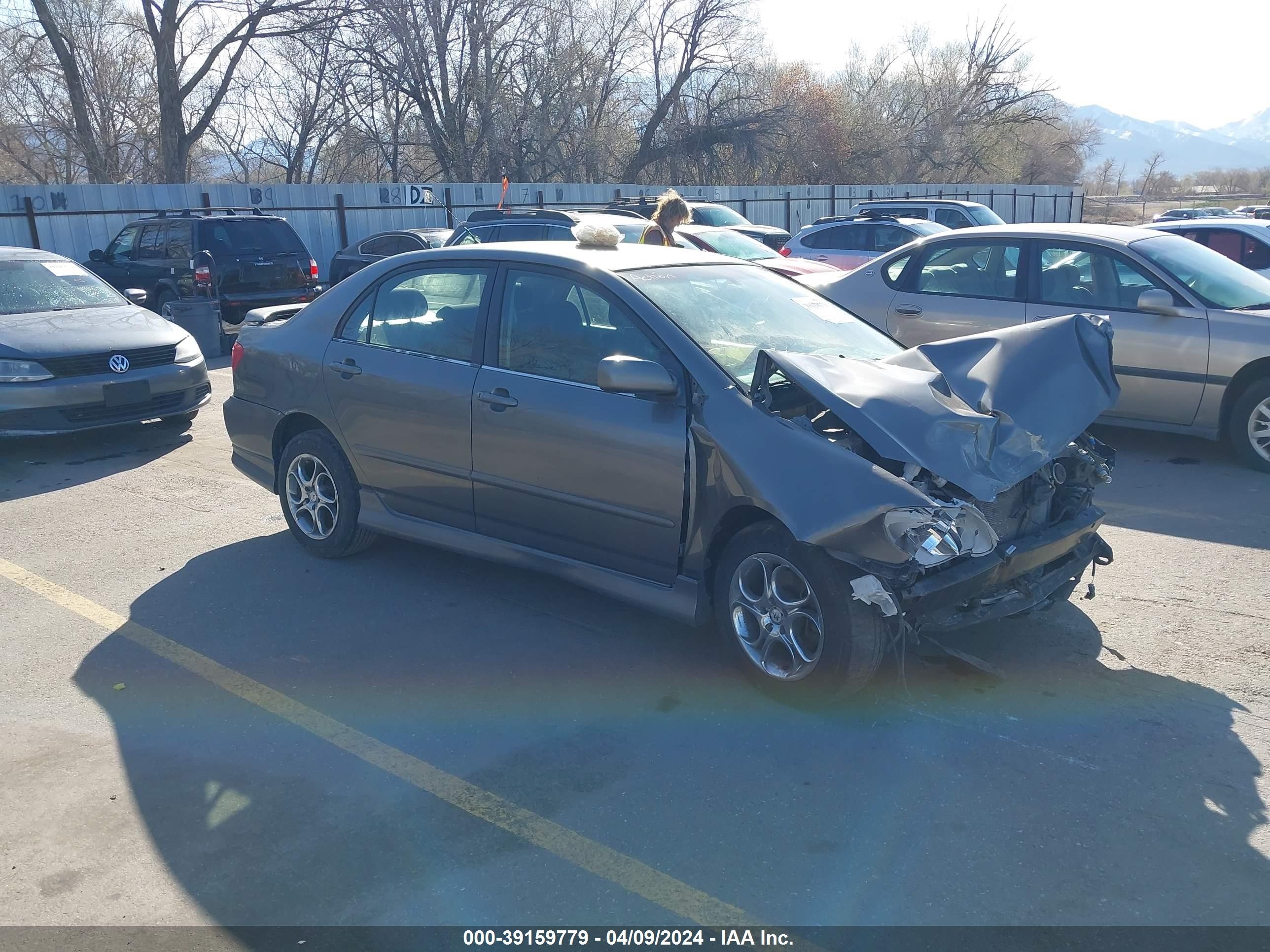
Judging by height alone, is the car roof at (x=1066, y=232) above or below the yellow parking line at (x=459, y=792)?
above

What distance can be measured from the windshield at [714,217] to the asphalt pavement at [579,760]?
15.7 meters

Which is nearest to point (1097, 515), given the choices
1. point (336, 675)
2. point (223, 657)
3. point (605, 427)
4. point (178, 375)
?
point (605, 427)

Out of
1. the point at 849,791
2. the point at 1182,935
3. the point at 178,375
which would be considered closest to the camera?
the point at 1182,935

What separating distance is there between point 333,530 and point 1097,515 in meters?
3.92

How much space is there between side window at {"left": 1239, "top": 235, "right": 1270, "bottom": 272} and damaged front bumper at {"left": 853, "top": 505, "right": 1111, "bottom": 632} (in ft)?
28.6

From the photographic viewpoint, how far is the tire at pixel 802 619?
153 inches

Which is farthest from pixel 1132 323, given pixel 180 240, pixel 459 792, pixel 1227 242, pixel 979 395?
pixel 180 240

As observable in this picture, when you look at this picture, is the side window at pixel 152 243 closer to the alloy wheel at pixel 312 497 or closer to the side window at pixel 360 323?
the alloy wheel at pixel 312 497

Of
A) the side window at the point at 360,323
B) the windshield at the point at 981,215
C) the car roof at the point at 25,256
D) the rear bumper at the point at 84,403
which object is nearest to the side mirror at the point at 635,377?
the side window at the point at 360,323

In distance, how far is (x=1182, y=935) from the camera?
282 cm

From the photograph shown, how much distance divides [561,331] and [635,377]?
2.55 ft

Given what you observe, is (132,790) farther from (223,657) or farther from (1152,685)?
(1152,685)

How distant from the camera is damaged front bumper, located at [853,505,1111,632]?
12.7 ft

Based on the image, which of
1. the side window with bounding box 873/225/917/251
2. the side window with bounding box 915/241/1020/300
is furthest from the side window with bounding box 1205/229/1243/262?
the side window with bounding box 873/225/917/251
